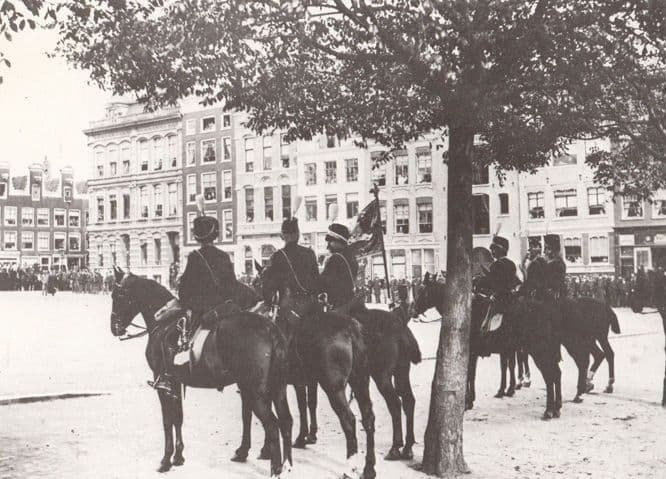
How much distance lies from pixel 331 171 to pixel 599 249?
61.2 ft

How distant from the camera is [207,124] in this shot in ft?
185

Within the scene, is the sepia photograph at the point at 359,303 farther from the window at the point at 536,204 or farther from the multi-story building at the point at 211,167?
the multi-story building at the point at 211,167

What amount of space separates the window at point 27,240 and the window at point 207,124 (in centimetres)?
1838

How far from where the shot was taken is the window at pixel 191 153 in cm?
5722

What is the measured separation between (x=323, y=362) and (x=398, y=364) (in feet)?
4.10

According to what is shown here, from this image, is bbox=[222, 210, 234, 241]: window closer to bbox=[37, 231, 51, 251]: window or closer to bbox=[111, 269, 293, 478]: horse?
bbox=[37, 231, 51, 251]: window

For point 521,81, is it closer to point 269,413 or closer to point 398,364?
point 398,364

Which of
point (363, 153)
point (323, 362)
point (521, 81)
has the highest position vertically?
point (363, 153)

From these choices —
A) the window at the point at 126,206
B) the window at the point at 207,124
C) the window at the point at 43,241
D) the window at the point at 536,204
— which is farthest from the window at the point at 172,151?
the window at the point at 536,204

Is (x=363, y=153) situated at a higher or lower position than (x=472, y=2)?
higher

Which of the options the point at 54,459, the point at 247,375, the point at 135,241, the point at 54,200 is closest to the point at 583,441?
the point at 247,375

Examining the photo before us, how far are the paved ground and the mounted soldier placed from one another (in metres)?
1.11

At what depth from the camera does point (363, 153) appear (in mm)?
50469

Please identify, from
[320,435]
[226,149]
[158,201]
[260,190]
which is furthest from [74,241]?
[320,435]
